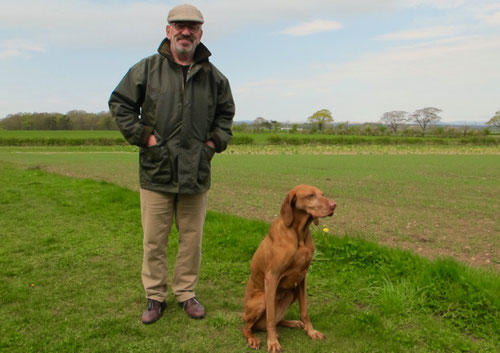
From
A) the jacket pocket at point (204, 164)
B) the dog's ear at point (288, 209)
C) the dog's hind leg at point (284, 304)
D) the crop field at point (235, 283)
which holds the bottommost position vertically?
the crop field at point (235, 283)

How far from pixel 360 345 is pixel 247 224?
3.80m

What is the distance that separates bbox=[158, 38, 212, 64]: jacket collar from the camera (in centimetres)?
373

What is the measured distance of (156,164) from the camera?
3785 millimetres

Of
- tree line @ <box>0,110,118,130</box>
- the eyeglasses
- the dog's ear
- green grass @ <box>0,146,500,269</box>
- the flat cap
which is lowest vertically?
green grass @ <box>0,146,500,269</box>

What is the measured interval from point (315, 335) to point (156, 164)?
2.10 m

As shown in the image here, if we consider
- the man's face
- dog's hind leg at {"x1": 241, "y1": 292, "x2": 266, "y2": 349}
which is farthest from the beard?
dog's hind leg at {"x1": 241, "y1": 292, "x2": 266, "y2": 349}

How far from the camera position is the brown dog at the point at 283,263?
3133 millimetres

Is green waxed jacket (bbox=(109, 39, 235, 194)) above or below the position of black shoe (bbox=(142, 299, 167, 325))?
above

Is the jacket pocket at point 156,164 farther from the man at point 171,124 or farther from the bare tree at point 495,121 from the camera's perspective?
the bare tree at point 495,121

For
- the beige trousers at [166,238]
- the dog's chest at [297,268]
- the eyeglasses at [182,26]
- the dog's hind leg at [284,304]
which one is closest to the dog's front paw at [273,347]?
the dog's hind leg at [284,304]

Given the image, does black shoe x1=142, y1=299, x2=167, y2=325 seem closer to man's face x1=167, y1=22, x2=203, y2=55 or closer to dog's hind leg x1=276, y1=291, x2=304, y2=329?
dog's hind leg x1=276, y1=291, x2=304, y2=329

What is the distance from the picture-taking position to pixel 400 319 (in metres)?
3.71

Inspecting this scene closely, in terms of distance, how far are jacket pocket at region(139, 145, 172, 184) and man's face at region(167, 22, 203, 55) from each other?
0.92 metres

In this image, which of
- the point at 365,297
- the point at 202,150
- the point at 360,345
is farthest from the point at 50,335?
the point at 365,297
